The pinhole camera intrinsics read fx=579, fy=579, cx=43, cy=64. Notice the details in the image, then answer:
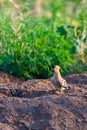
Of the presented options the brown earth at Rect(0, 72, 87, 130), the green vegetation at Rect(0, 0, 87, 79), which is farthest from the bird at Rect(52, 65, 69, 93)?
the green vegetation at Rect(0, 0, 87, 79)

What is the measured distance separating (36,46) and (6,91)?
138cm

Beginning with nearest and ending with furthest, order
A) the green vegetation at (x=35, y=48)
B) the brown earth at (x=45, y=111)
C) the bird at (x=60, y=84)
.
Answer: the brown earth at (x=45, y=111) < the bird at (x=60, y=84) < the green vegetation at (x=35, y=48)

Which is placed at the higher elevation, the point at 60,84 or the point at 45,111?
the point at 60,84

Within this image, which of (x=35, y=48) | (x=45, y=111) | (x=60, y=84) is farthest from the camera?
(x=35, y=48)

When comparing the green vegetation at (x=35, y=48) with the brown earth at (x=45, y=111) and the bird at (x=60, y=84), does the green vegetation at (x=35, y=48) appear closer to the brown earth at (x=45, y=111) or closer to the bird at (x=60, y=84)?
the bird at (x=60, y=84)

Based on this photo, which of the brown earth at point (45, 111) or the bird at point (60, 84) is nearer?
the brown earth at point (45, 111)

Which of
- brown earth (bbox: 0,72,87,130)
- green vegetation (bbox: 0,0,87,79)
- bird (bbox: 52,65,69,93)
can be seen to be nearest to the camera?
brown earth (bbox: 0,72,87,130)

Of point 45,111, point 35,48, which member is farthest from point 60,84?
point 35,48

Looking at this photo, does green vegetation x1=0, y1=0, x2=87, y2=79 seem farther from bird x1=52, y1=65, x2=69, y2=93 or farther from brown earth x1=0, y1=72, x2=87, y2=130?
brown earth x1=0, y1=72, x2=87, y2=130

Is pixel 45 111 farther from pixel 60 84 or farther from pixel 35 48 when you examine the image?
pixel 35 48

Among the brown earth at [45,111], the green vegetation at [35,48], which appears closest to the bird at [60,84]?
the brown earth at [45,111]

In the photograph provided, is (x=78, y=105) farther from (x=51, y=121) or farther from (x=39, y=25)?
(x=39, y=25)

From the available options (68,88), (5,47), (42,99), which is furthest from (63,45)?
(42,99)

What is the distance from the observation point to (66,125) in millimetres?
5441
